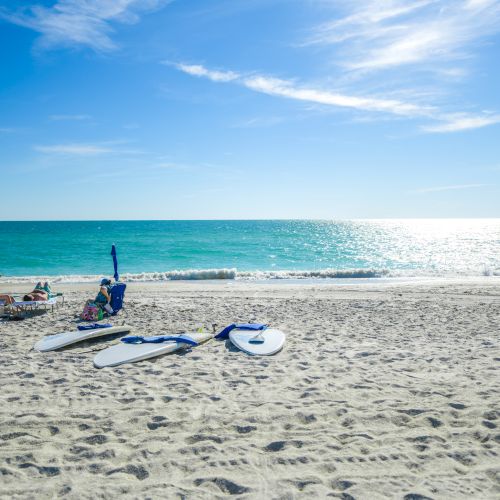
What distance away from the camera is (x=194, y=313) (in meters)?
11.6

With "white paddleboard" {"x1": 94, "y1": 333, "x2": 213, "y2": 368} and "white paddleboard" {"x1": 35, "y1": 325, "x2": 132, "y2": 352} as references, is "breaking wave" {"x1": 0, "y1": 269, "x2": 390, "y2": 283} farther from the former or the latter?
"white paddleboard" {"x1": 94, "y1": 333, "x2": 213, "y2": 368}

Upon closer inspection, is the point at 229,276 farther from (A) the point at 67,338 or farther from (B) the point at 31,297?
(A) the point at 67,338

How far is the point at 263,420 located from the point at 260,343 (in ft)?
10.2

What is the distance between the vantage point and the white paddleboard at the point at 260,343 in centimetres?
736

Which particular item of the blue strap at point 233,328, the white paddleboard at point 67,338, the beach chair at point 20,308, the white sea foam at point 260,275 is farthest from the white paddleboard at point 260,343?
the white sea foam at point 260,275

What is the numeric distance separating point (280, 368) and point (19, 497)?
3908 millimetres

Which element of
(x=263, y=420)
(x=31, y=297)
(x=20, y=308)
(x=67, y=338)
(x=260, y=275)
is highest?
(x=31, y=297)

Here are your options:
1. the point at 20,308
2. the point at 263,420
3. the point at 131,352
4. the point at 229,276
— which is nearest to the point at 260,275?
the point at 229,276

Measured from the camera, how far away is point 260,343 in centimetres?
776

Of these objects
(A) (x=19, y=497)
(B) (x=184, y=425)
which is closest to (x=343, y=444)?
(B) (x=184, y=425)

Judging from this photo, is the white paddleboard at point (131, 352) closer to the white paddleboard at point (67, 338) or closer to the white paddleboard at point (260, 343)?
the white paddleboard at point (260, 343)

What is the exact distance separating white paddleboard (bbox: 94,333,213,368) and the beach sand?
0.21m

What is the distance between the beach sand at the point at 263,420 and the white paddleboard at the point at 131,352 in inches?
8.3

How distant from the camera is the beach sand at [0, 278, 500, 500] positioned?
3.54 meters
